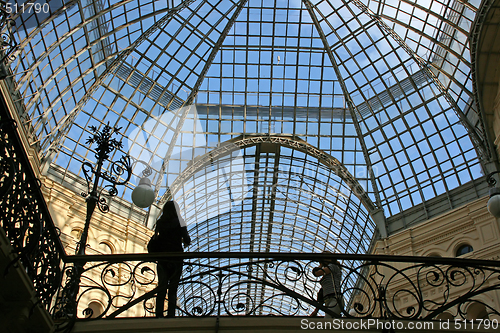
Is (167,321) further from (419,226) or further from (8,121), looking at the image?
(419,226)

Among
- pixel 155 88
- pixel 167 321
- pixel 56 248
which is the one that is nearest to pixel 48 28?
pixel 155 88

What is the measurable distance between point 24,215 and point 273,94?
27.3m

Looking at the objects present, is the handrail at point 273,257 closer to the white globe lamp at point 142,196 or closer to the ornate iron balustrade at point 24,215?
the ornate iron balustrade at point 24,215

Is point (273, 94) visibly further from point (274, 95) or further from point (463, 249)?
point (463, 249)

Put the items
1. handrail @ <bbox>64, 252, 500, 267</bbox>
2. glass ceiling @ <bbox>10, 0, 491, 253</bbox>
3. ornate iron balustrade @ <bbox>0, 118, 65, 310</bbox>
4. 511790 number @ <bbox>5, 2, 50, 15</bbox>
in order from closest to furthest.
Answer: ornate iron balustrade @ <bbox>0, 118, 65, 310</bbox>
handrail @ <bbox>64, 252, 500, 267</bbox>
511790 number @ <bbox>5, 2, 50, 15</bbox>
glass ceiling @ <bbox>10, 0, 491, 253</bbox>

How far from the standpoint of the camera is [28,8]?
62.7ft

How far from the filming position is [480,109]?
76.3ft

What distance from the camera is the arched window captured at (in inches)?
923

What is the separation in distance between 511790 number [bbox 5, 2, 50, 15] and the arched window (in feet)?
74.9

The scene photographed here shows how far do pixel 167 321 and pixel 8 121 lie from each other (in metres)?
3.57

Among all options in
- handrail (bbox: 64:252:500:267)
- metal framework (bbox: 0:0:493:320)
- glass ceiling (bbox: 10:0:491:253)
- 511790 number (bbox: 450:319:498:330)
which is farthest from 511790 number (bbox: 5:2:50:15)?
511790 number (bbox: 450:319:498:330)

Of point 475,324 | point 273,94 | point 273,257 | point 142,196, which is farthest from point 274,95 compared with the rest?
point 475,324

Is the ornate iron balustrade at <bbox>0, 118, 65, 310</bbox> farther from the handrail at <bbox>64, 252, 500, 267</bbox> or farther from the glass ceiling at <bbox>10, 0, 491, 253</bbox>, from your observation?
the glass ceiling at <bbox>10, 0, 491, 253</bbox>

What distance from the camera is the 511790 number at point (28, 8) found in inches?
718
